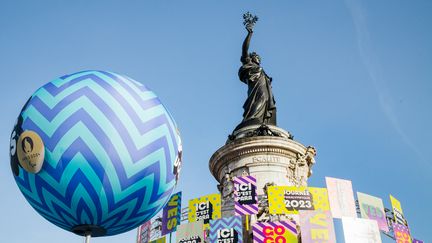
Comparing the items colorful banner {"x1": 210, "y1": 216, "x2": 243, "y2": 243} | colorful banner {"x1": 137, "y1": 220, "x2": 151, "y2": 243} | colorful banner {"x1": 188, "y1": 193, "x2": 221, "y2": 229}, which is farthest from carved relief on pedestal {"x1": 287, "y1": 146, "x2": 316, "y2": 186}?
colorful banner {"x1": 137, "y1": 220, "x2": 151, "y2": 243}

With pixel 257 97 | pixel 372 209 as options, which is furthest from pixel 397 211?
pixel 257 97

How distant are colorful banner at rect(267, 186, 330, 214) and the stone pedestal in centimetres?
77

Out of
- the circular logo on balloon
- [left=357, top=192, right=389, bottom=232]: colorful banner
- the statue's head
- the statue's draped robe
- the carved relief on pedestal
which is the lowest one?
the circular logo on balloon

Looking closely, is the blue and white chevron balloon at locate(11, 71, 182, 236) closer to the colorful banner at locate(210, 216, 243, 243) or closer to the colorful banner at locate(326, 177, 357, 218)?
the colorful banner at locate(210, 216, 243, 243)

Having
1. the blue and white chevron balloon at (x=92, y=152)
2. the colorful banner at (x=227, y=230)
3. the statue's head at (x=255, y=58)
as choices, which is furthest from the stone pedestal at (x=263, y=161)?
the blue and white chevron balloon at (x=92, y=152)

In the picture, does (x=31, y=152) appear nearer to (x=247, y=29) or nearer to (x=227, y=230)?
(x=227, y=230)

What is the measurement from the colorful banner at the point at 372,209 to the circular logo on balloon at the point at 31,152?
50.9ft

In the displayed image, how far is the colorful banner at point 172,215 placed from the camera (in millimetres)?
17531

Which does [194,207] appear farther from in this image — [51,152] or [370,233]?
[51,152]

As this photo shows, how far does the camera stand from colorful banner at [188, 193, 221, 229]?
1667 cm

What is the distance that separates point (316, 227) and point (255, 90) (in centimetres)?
813

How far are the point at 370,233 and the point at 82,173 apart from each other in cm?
1348

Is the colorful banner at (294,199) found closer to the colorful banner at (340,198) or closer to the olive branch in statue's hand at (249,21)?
the colorful banner at (340,198)

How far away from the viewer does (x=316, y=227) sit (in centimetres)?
1519
